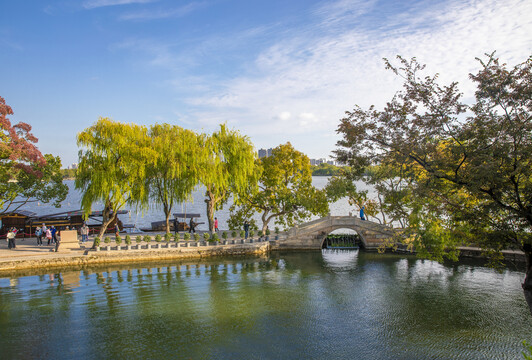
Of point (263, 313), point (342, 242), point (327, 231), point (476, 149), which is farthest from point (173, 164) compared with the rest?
point (476, 149)

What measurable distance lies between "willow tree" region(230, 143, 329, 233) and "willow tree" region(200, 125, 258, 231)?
191cm

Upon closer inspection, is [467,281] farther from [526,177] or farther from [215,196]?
[215,196]

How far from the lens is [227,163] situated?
112ft

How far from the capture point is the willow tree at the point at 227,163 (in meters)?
33.2

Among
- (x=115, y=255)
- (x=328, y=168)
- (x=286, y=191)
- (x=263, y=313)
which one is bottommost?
(x=263, y=313)

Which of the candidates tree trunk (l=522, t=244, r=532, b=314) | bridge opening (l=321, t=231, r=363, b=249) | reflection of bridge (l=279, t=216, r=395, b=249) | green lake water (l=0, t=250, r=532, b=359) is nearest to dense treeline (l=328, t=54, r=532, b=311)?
tree trunk (l=522, t=244, r=532, b=314)

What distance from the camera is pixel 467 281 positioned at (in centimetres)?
2325

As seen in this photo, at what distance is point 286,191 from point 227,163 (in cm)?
638

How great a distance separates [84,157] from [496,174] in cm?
2777

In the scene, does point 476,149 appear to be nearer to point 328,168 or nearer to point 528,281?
point 528,281

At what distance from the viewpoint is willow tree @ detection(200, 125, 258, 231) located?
33.2 meters

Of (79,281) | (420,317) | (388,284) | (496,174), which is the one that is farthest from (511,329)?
(79,281)

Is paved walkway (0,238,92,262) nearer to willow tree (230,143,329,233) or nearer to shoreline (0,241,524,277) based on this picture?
shoreline (0,241,524,277)

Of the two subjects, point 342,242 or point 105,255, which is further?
point 342,242
